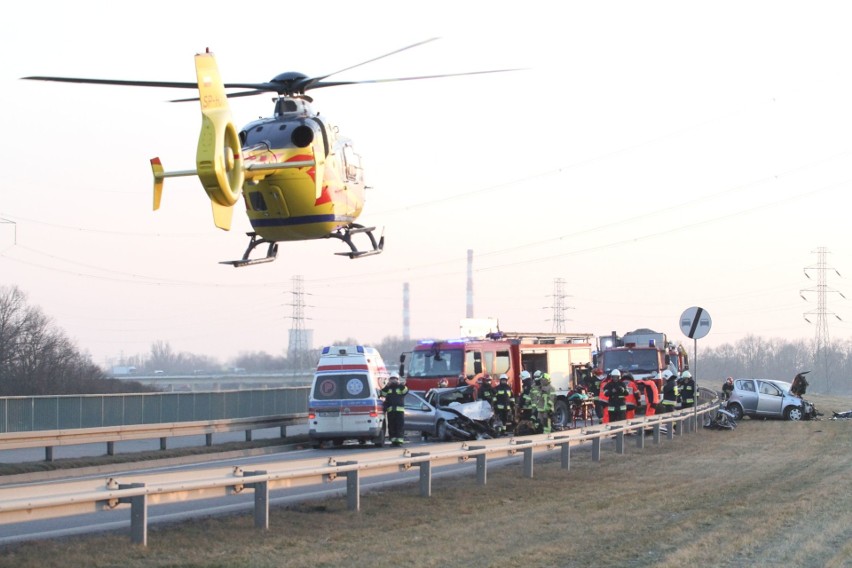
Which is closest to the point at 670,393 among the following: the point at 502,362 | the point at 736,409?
the point at 502,362

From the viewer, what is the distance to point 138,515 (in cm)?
1023

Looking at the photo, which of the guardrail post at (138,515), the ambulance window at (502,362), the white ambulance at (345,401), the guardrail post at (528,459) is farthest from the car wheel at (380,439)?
the guardrail post at (138,515)

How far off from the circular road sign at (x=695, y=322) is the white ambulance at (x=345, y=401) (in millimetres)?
7057

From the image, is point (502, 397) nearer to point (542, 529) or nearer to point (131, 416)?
point (131, 416)

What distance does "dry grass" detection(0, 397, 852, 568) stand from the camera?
9.71 metres

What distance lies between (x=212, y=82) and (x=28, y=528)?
5.77 metres

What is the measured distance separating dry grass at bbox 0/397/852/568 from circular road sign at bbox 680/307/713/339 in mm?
8092

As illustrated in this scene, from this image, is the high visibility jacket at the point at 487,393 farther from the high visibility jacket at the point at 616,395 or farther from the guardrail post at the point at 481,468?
the guardrail post at the point at 481,468

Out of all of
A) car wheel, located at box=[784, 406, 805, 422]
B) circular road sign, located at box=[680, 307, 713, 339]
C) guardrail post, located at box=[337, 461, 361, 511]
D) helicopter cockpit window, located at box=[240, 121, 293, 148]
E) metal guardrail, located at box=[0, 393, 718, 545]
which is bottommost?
car wheel, located at box=[784, 406, 805, 422]

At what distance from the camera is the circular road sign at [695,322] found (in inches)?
1011

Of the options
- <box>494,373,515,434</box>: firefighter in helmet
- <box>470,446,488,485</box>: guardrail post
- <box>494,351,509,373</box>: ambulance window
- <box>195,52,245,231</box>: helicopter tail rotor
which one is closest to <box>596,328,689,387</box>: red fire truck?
<box>494,351,509,373</box>: ambulance window

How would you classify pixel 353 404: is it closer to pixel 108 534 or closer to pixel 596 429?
pixel 596 429

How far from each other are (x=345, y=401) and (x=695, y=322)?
26.3 ft

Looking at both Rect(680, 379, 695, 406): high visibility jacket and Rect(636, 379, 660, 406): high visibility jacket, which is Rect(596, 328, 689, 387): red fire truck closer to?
Rect(636, 379, 660, 406): high visibility jacket
